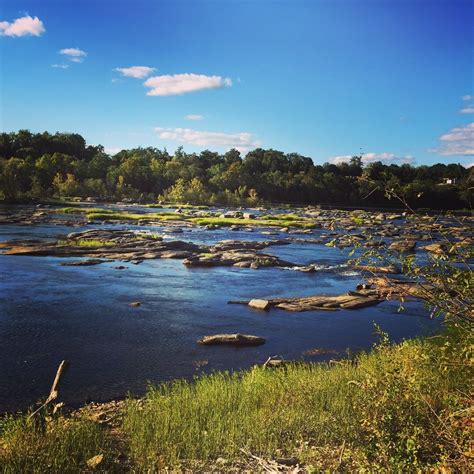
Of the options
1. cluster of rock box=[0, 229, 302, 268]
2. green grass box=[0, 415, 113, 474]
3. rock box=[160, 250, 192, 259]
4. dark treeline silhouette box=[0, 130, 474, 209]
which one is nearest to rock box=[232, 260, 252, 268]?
cluster of rock box=[0, 229, 302, 268]

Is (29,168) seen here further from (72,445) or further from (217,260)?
(72,445)

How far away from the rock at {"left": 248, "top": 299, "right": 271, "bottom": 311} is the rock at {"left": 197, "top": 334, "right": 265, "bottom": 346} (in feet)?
19.0

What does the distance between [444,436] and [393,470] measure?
1294mm

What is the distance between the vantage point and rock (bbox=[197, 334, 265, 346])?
1902 cm

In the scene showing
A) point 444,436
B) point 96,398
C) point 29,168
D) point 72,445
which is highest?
point 29,168

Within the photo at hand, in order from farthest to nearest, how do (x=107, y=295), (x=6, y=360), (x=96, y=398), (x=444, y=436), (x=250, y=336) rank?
(x=107, y=295) → (x=250, y=336) → (x=6, y=360) → (x=96, y=398) → (x=444, y=436)

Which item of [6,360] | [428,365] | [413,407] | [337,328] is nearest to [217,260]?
[337,328]

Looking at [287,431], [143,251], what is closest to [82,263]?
[143,251]

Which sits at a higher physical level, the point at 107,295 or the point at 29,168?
the point at 29,168

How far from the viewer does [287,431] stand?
9.50 meters

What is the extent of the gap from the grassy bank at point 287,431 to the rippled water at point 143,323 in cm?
454

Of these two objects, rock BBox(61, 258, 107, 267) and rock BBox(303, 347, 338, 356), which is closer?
rock BBox(303, 347, 338, 356)

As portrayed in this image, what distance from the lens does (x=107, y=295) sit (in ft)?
87.8

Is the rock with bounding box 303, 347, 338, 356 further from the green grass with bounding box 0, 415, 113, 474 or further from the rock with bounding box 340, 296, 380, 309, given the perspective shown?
the green grass with bounding box 0, 415, 113, 474
